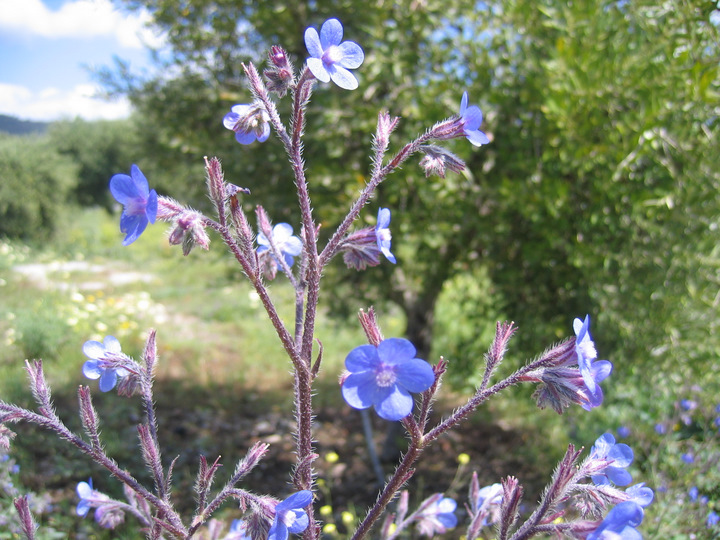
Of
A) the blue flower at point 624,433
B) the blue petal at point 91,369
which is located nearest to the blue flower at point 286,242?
the blue petal at point 91,369

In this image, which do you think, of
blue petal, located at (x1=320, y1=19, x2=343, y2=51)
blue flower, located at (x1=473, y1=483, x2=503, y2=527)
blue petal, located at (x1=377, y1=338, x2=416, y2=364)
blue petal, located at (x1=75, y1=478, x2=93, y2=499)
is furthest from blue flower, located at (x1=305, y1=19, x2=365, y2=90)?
blue petal, located at (x1=75, y1=478, x2=93, y2=499)

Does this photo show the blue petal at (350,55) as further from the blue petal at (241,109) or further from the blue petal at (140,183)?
the blue petal at (140,183)

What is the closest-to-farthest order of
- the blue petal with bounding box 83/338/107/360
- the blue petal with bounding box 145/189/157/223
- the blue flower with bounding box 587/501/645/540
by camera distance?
the blue flower with bounding box 587/501/645/540
the blue petal with bounding box 145/189/157/223
the blue petal with bounding box 83/338/107/360

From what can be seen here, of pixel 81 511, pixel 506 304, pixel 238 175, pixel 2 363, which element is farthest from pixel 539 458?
pixel 2 363

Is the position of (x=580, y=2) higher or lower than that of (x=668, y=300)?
higher

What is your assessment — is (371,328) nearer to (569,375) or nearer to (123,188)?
(569,375)

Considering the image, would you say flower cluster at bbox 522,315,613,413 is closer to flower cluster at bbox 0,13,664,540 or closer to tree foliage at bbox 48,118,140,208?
flower cluster at bbox 0,13,664,540

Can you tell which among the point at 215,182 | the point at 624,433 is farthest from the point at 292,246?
the point at 624,433

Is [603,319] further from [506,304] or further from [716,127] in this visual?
[716,127]
